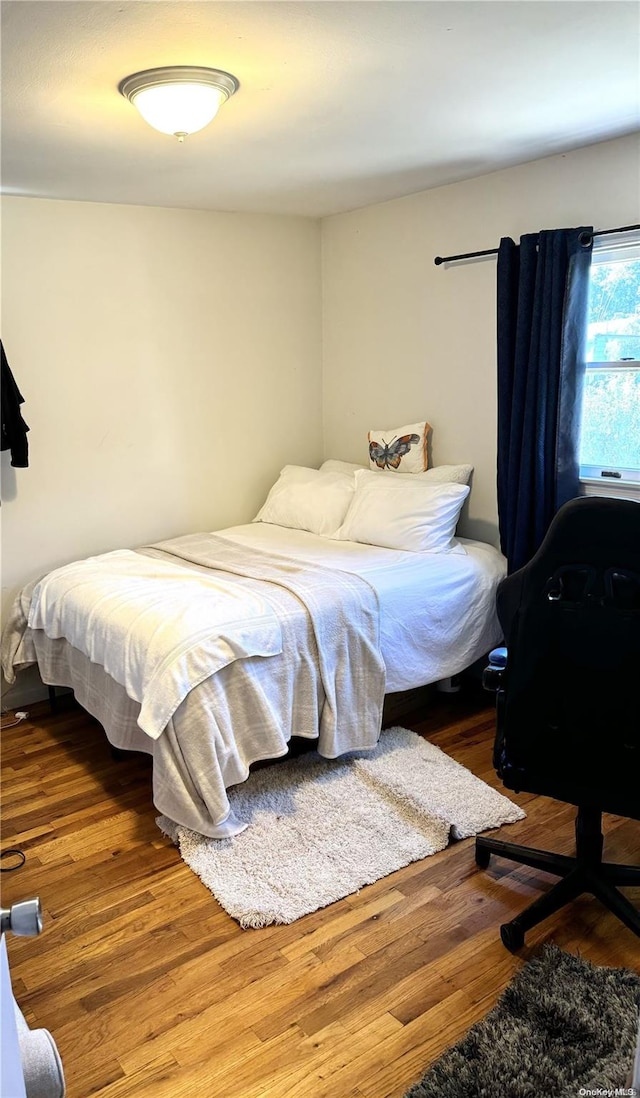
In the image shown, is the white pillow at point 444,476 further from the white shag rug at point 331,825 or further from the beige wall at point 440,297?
the white shag rug at point 331,825

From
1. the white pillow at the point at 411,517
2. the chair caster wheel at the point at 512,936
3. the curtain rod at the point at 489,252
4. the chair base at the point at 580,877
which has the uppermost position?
the curtain rod at the point at 489,252

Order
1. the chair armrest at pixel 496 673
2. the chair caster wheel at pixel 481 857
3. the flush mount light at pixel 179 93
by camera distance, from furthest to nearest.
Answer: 1. the chair caster wheel at pixel 481 857
2. the chair armrest at pixel 496 673
3. the flush mount light at pixel 179 93

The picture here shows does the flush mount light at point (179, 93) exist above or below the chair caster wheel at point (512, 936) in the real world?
above

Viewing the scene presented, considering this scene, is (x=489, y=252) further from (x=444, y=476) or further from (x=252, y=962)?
(x=252, y=962)

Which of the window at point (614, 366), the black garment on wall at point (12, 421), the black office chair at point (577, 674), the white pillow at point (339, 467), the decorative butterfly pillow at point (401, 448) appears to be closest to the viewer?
the black office chair at point (577, 674)

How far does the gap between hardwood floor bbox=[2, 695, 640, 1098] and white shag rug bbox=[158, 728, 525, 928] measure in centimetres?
6

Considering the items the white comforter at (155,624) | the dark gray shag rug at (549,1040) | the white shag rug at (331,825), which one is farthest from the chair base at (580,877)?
the white comforter at (155,624)

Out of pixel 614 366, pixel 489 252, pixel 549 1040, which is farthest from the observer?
pixel 489 252

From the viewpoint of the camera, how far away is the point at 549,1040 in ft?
5.77

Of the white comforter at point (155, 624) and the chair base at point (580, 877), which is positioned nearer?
the chair base at point (580, 877)

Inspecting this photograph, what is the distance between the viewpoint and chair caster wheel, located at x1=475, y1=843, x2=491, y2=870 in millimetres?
2371

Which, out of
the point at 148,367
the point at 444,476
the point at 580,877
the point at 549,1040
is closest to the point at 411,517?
the point at 444,476

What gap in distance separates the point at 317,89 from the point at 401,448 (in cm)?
193

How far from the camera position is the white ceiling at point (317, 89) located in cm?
173
